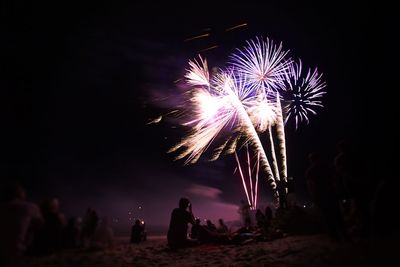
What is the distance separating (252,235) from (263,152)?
7917mm

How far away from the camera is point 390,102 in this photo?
41.8ft

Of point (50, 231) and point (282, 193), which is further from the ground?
point (282, 193)

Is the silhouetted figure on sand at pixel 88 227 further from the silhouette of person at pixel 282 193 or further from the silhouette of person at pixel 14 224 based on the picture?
the silhouette of person at pixel 282 193

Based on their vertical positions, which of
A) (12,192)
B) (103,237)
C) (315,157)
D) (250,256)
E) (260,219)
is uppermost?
(315,157)

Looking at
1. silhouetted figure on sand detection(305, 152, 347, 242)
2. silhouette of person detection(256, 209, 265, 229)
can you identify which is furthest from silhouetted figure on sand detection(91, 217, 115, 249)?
silhouette of person detection(256, 209, 265, 229)

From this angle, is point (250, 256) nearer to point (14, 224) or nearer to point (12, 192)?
point (14, 224)

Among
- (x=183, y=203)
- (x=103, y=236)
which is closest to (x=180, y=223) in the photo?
(x=183, y=203)

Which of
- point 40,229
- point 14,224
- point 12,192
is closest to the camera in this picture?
point 14,224

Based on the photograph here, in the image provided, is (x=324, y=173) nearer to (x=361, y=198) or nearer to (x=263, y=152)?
(x=361, y=198)

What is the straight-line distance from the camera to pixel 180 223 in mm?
8203

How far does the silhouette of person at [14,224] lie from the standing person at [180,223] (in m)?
3.94

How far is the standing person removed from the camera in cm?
819

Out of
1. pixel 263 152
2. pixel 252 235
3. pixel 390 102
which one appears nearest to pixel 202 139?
pixel 263 152

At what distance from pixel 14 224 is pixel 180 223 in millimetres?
4314
